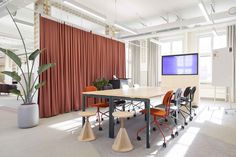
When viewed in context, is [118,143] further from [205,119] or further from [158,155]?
[205,119]

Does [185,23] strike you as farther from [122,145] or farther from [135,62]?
[122,145]

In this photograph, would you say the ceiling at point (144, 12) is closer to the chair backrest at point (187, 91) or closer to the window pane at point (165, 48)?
the window pane at point (165, 48)

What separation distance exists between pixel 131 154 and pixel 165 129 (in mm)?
1426

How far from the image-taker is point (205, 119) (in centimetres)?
429

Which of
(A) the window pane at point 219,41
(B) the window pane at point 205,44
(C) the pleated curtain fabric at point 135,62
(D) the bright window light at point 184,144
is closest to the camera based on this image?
(D) the bright window light at point 184,144

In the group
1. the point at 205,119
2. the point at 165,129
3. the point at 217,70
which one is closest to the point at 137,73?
the point at 217,70

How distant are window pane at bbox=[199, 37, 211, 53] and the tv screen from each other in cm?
216

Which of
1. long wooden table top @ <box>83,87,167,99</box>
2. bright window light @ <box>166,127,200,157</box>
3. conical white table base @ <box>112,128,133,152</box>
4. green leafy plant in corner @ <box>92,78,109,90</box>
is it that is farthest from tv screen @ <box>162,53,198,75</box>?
conical white table base @ <box>112,128,133,152</box>

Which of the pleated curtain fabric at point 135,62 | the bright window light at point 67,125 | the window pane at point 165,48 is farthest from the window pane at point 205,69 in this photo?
the bright window light at point 67,125

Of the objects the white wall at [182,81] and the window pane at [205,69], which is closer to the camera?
the white wall at [182,81]

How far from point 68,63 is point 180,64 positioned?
4.28 m

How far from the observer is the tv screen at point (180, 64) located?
6121mm

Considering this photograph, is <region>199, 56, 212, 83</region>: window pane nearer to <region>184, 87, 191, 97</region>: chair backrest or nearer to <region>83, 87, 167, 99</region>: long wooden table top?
<region>184, 87, 191, 97</region>: chair backrest

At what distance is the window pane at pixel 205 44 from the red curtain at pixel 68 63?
4.60 m
